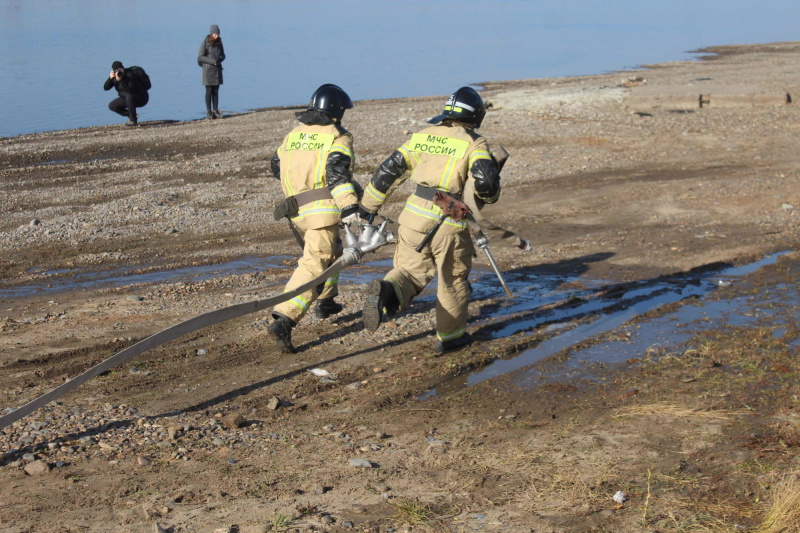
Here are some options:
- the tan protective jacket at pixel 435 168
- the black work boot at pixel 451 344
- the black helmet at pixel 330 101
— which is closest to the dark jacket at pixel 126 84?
the black helmet at pixel 330 101

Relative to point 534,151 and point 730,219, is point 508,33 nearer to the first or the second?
point 534,151

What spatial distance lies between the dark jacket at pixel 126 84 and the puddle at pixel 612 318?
1350 centimetres

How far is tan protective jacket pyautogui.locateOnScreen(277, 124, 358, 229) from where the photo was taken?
24.2ft

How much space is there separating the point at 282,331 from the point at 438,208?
1.56 meters

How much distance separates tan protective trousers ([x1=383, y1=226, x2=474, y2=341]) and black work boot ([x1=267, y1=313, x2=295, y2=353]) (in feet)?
2.83

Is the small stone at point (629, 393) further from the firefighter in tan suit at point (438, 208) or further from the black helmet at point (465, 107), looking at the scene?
the black helmet at point (465, 107)

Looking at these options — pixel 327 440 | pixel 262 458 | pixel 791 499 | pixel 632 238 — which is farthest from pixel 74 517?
pixel 632 238

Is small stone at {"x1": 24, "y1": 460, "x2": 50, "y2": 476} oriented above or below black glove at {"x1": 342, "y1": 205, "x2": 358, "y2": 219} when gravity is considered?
below

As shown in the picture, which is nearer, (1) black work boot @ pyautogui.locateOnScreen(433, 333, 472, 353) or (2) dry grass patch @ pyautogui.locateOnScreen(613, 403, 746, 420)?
(2) dry grass patch @ pyautogui.locateOnScreen(613, 403, 746, 420)

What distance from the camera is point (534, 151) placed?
1636cm

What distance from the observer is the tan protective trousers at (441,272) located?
7215 millimetres

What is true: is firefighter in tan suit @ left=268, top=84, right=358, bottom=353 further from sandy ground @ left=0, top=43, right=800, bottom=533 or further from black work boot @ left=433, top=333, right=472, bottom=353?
black work boot @ left=433, top=333, right=472, bottom=353

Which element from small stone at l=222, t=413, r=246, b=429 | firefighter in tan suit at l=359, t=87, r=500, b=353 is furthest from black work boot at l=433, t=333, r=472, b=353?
small stone at l=222, t=413, r=246, b=429

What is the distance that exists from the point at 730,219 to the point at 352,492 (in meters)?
8.43
